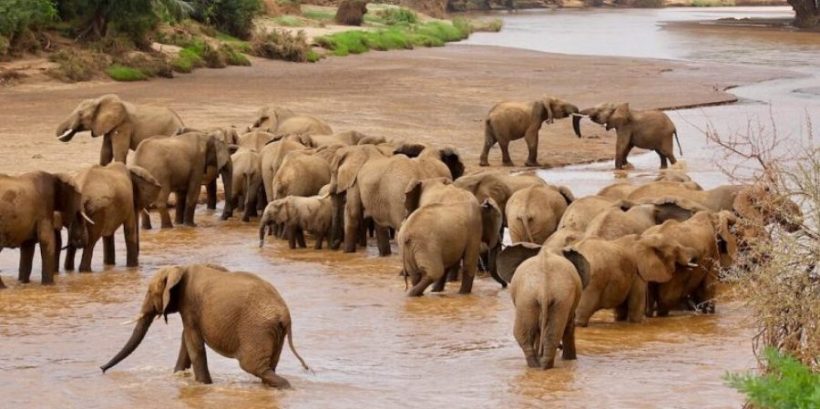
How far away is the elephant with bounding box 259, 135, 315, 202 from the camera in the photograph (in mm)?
19547

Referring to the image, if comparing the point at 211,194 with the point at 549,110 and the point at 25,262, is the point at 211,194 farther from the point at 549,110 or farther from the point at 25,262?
the point at 549,110

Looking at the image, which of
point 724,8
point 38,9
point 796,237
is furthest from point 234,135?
point 724,8

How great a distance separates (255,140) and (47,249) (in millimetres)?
7186

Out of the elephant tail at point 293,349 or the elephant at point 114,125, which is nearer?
the elephant tail at point 293,349

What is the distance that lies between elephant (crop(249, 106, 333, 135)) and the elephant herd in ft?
3.26

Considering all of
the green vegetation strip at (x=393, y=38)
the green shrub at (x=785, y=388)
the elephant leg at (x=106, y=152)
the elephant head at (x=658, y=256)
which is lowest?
the green vegetation strip at (x=393, y=38)

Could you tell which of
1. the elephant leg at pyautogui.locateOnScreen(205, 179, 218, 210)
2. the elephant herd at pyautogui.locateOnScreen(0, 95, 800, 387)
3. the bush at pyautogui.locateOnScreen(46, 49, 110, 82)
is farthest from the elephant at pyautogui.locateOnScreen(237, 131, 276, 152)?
the bush at pyautogui.locateOnScreen(46, 49, 110, 82)

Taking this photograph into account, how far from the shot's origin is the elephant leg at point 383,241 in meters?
17.5

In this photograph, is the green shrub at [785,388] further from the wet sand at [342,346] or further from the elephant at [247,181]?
the elephant at [247,181]

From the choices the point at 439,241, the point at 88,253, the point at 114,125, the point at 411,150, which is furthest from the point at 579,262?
the point at 114,125

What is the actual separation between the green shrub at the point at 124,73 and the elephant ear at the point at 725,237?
24.9 meters

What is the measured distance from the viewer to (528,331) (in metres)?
11.6

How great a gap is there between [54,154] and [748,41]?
51.6 meters

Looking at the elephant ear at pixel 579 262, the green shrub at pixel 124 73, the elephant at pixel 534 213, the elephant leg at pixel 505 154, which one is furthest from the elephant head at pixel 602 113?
→ the elephant ear at pixel 579 262
